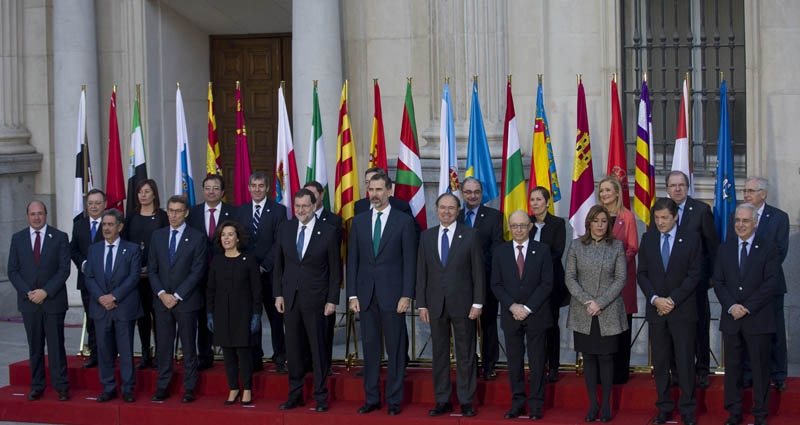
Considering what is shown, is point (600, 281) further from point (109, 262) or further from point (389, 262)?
point (109, 262)

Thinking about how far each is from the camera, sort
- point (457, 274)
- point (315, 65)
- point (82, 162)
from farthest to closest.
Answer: point (315, 65), point (82, 162), point (457, 274)

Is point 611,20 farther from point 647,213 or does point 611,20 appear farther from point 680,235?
point 680,235

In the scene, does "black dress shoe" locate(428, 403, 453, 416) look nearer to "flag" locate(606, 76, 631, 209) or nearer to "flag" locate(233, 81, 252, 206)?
"flag" locate(606, 76, 631, 209)

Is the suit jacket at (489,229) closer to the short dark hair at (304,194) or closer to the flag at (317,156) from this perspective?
the short dark hair at (304,194)

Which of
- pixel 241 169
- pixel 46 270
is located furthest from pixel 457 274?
pixel 46 270

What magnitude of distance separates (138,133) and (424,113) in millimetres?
3077

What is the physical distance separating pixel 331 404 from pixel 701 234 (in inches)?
135

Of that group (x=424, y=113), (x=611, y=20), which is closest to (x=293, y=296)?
(x=424, y=113)

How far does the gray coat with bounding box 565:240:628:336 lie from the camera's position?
11.0m

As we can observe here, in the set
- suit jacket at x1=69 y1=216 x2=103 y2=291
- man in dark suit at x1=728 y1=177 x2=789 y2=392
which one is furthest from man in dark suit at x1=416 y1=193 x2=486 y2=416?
suit jacket at x1=69 y1=216 x2=103 y2=291

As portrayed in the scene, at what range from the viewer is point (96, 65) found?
646 inches

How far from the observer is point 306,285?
11703 millimetres

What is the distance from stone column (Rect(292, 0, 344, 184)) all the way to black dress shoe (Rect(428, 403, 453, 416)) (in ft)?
14.2

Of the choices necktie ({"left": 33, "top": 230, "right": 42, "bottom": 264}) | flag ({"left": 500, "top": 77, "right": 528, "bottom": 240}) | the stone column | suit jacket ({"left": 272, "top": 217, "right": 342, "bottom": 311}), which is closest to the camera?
suit jacket ({"left": 272, "top": 217, "right": 342, "bottom": 311})
